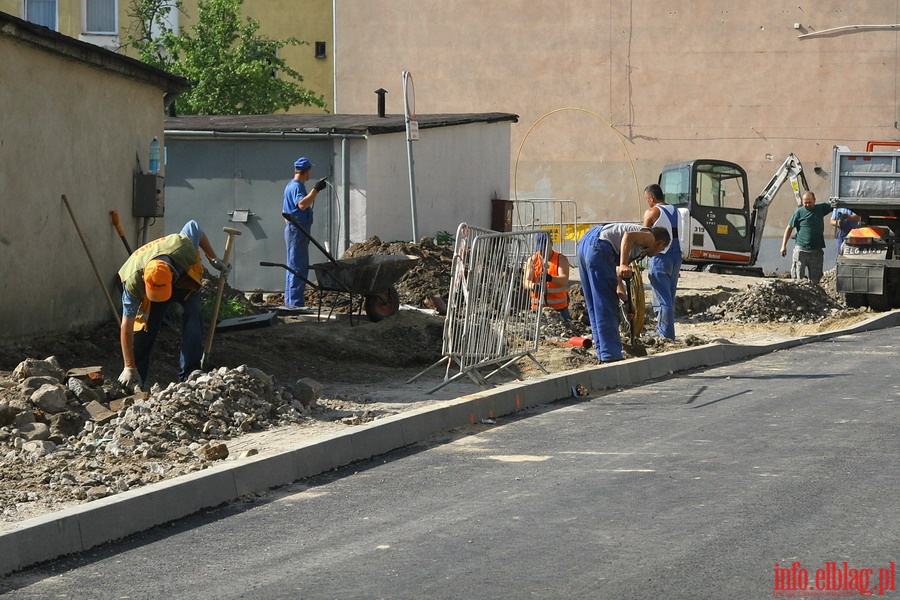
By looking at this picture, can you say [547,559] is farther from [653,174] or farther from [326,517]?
[653,174]

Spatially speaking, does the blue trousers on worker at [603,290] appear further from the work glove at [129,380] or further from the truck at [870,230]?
the truck at [870,230]

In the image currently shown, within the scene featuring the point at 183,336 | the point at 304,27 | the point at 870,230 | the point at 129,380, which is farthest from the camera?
the point at 304,27

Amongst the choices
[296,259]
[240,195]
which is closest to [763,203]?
[240,195]

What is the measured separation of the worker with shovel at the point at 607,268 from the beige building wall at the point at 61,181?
462cm

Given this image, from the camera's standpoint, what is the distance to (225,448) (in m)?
7.62

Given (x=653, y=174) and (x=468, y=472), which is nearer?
(x=468, y=472)

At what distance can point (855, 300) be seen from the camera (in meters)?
20.1

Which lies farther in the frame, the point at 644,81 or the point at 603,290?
the point at 644,81

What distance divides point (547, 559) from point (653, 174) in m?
Answer: 30.8

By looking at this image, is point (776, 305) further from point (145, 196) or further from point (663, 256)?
point (145, 196)

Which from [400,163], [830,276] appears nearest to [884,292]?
[830,276]

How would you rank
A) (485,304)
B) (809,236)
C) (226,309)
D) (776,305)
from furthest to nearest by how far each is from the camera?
1. (809,236)
2. (776,305)
3. (226,309)
4. (485,304)

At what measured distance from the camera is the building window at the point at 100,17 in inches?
1513

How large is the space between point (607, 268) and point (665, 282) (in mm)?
1853
